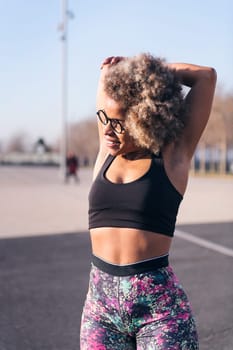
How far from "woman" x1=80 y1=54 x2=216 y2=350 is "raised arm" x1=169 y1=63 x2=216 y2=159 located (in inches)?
1.3

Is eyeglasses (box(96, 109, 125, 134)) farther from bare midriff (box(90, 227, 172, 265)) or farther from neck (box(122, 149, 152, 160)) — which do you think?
bare midriff (box(90, 227, 172, 265))

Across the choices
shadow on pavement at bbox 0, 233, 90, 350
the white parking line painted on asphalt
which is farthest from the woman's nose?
the white parking line painted on asphalt

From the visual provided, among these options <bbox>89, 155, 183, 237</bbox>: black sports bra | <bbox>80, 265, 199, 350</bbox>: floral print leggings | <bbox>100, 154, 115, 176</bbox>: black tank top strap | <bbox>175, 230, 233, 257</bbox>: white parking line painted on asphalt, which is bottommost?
<bbox>175, 230, 233, 257</bbox>: white parking line painted on asphalt

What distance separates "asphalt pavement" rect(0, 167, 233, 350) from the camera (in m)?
3.95

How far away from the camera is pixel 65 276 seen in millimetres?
5691

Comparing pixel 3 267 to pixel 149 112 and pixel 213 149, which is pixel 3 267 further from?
pixel 213 149

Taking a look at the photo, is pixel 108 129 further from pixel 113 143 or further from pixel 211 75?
pixel 211 75

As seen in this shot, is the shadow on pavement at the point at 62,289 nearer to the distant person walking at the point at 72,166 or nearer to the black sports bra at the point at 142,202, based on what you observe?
the black sports bra at the point at 142,202

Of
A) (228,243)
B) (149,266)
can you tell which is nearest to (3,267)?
(228,243)

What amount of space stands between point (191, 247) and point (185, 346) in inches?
231

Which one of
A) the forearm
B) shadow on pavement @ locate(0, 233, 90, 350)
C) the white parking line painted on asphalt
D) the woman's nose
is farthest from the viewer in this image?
the white parking line painted on asphalt

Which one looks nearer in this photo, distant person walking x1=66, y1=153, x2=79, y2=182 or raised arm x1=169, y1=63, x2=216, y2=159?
raised arm x1=169, y1=63, x2=216, y2=159

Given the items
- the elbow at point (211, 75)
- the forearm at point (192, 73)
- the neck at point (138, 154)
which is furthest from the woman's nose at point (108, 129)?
the elbow at point (211, 75)

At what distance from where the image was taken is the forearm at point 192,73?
197 centimetres
